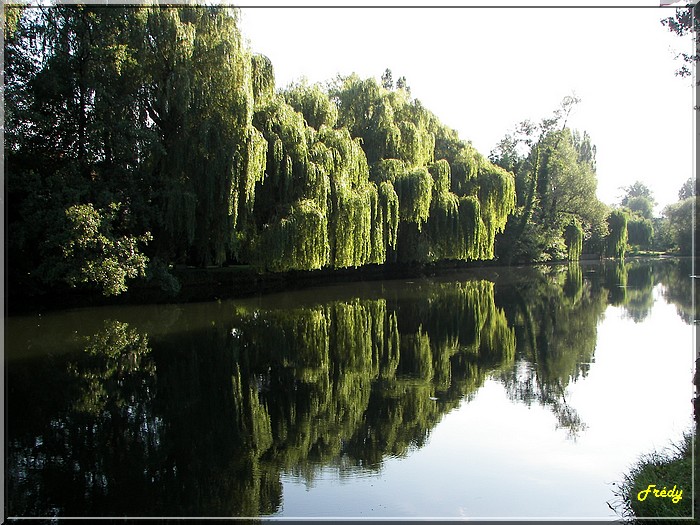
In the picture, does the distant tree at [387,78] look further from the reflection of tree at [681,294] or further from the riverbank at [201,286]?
the reflection of tree at [681,294]

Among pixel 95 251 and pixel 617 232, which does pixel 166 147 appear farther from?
pixel 617 232

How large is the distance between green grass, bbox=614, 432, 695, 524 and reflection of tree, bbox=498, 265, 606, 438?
138 cm

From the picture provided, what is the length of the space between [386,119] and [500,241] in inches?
516

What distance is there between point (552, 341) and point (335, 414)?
560cm

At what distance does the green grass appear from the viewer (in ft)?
11.1

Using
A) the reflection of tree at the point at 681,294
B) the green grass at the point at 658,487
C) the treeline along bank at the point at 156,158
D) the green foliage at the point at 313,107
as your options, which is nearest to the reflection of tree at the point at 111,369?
the treeline along bank at the point at 156,158

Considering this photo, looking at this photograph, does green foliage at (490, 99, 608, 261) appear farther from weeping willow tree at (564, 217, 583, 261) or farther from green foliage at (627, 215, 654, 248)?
green foliage at (627, 215, 654, 248)

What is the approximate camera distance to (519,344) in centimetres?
1040

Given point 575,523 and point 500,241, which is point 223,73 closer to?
point 575,523

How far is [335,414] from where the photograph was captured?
250 inches

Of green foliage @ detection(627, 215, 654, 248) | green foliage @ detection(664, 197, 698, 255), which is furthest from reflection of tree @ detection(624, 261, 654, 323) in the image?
green foliage @ detection(627, 215, 654, 248)
